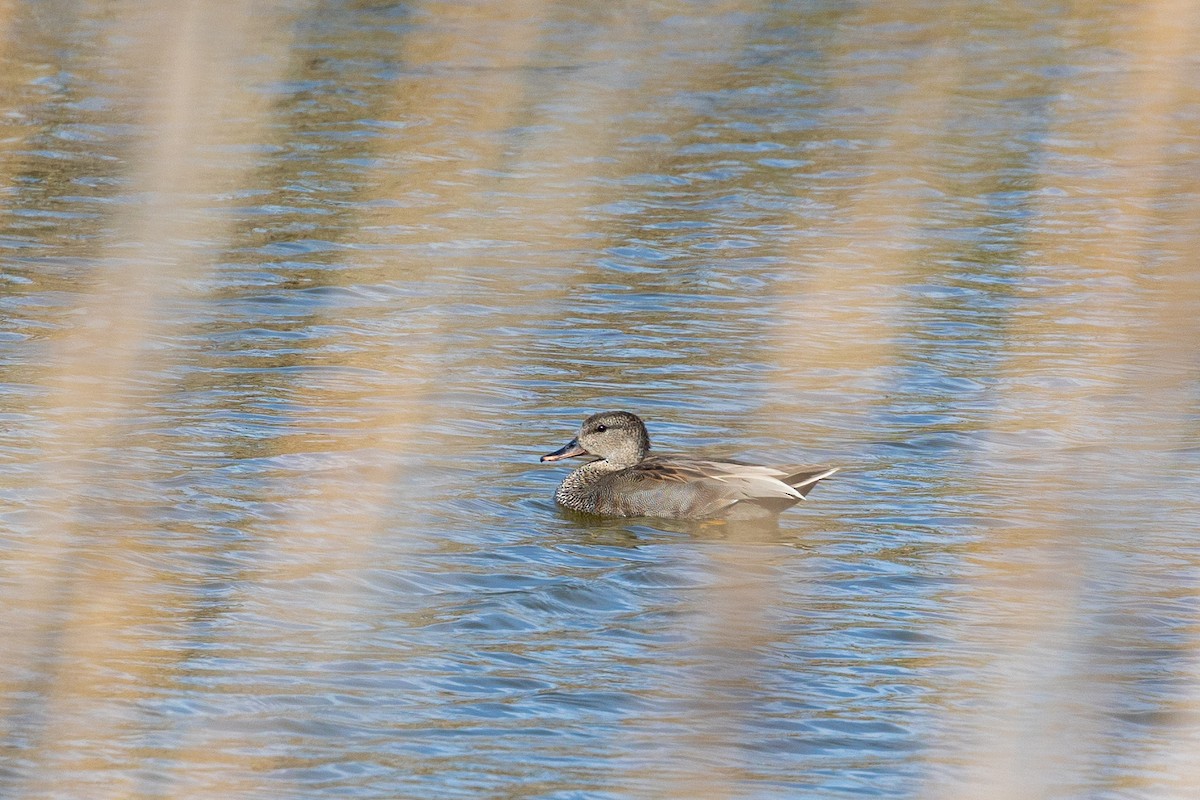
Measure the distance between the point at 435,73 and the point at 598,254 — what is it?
186 inches

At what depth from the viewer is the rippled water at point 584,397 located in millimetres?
6246

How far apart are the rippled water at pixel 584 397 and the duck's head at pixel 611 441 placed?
0.93 feet

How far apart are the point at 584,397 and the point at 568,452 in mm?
1147

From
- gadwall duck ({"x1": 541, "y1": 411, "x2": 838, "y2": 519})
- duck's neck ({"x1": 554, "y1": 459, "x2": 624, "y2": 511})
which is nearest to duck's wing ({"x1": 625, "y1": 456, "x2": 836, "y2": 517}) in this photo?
gadwall duck ({"x1": 541, "y1": 411, "x2": 838, "y2": 519})

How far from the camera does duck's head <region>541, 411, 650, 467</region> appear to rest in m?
8.87

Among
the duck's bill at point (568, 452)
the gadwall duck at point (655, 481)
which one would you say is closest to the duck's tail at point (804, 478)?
the gadwall duck at point (655, 481)

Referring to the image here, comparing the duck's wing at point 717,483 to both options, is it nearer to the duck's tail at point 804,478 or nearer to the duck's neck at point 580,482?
the duck's tail at point 804,478

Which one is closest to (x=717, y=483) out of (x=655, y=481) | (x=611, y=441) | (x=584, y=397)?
(x=655, y=481)

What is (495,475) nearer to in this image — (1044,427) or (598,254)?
(1044,427)

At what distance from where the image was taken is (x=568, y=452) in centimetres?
893

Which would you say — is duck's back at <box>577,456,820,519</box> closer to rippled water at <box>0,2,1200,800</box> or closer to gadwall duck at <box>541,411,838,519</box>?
gadwall duck at <box>541,411,838,519</box>

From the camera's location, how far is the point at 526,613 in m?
7.28

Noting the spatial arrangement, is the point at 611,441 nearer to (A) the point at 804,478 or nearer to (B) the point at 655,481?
(B) the point at 655,481

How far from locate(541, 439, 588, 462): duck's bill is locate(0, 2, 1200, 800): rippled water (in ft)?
0.55
